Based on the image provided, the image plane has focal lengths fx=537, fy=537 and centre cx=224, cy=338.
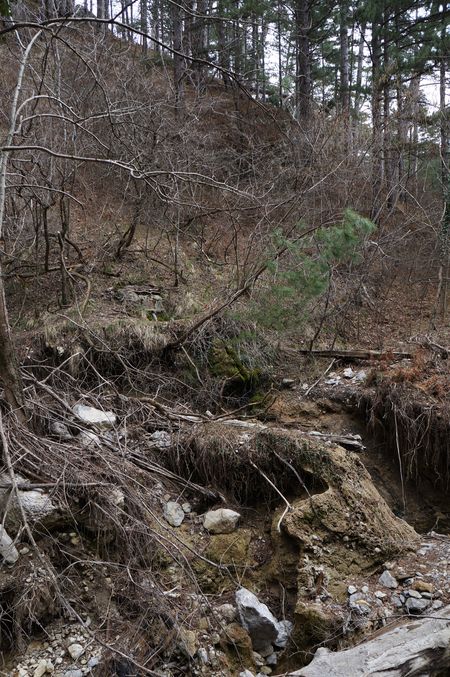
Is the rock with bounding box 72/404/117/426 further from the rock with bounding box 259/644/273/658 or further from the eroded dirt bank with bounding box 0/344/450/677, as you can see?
the rock with bounding box 259/644/273/658

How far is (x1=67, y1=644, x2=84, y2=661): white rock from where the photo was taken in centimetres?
292

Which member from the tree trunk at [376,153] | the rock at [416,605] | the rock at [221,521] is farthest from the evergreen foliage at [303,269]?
the rock at [416,605]

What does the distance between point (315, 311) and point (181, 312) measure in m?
1.57

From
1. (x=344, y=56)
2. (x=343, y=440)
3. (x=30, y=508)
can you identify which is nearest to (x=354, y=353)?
(x=343, y=440)

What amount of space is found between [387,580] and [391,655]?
2.75 ft

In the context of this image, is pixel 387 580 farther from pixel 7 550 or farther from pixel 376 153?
pixel 376 153

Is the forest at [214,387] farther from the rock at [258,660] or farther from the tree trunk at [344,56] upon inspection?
the tree trunk at [344,56]

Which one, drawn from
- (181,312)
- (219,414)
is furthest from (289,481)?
(181,312)

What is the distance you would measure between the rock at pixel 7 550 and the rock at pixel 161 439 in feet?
5.03

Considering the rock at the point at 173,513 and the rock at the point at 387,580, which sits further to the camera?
the rock at the point at 173,513

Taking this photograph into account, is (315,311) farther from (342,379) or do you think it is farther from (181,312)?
(181,312)

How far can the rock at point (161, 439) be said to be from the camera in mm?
4469

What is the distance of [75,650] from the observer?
294cm

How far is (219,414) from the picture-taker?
209 inches
